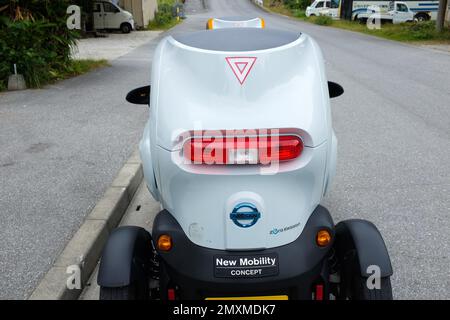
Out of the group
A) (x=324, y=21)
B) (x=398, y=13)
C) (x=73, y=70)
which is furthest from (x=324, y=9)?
(x=73, y=70)

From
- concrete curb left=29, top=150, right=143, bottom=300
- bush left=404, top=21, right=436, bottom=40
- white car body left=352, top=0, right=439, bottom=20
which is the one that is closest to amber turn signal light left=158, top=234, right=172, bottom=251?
concrete curb left=29, top=150, right=143, bottom=300

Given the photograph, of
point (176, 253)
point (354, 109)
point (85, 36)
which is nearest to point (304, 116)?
point (176, 253)

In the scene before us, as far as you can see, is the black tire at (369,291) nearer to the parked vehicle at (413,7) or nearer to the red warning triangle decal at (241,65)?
the red warning triangle decal at (241,65)

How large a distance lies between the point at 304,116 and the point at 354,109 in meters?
6.68

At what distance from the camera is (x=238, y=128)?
2105 mm

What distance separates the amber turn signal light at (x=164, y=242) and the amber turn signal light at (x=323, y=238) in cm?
74

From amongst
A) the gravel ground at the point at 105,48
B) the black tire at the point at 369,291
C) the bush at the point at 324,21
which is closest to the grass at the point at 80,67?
the gravel ground at the point at 105,48

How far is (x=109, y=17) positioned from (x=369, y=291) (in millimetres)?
27636

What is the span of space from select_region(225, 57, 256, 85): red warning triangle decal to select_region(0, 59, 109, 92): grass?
8549 mm

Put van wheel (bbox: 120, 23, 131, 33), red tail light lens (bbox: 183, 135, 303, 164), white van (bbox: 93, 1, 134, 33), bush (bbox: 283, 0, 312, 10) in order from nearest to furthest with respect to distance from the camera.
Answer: red tail light lens (bbox: 183, 135, 303, 164) → white van (bbox: 93, 1, 134, 33) → van wheel (bbox: 120, 23, 131, 33) → bush (bbox: 283, 0, 312, 10)

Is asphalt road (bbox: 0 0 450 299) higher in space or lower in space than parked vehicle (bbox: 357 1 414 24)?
lower

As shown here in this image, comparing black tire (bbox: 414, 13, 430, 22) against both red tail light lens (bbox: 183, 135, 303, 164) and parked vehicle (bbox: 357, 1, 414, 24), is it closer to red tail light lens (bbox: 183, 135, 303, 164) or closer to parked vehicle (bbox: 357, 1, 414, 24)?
parked vehicle (bbox: 357, 1, 414, 24)

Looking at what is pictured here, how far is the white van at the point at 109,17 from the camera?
27203 mm

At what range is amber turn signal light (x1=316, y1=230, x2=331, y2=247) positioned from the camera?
2277mm
